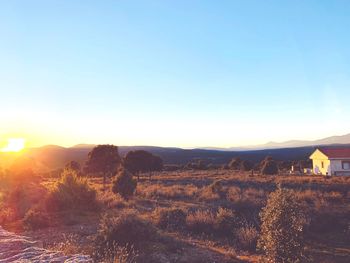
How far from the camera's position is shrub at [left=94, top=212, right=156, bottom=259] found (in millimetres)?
10555

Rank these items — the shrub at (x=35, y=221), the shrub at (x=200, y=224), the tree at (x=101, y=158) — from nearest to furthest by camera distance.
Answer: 1. the shrub at (x=35, y=221)
2. the shrub at (x=200, y=224)
3. the tree at (x=101, y=158)

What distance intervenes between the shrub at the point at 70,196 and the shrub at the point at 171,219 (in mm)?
3759

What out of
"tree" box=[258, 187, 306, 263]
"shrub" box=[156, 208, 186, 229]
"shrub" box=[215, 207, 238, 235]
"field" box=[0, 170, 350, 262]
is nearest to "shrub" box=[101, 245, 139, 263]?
"field" box=[0, 170, 350, 262]

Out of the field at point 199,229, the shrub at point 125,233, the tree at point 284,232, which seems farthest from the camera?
the field at point 199,229

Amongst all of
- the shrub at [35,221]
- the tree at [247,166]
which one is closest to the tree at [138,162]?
the tree at [247,166]

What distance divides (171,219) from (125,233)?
618 cm

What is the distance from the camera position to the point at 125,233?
11.0 metres

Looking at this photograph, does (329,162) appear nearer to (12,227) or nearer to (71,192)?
(71,192)

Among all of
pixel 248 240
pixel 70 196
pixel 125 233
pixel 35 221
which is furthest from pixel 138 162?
pixel 125 233

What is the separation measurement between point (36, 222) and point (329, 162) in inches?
2024

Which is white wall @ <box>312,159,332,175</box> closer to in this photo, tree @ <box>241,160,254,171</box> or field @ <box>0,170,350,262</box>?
tree @ <box>241,160,254,171</box>

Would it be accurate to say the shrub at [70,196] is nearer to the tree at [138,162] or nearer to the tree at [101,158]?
the tree at [101,158]

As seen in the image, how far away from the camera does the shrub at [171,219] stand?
647 inches

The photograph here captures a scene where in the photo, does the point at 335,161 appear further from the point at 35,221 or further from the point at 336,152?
the point at 35,221
